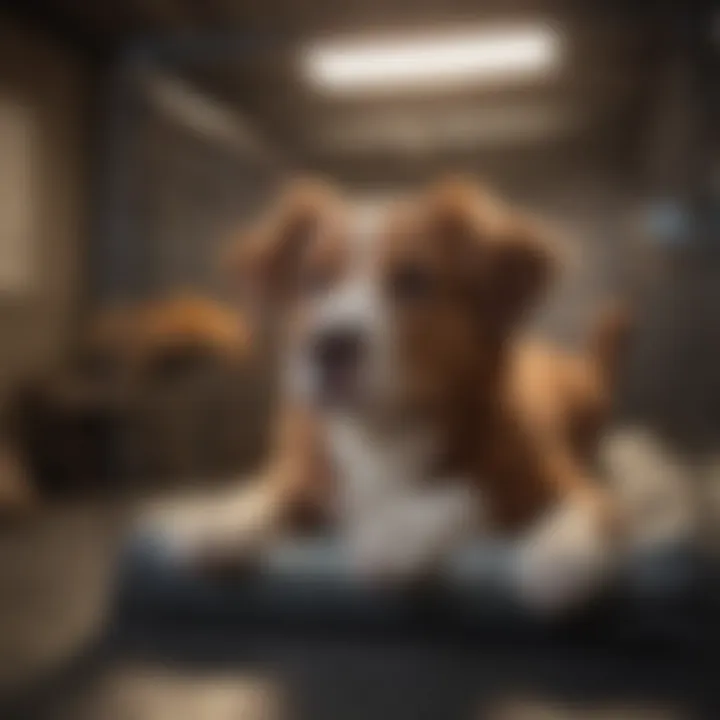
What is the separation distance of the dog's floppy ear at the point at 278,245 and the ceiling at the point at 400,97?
23 millimetres

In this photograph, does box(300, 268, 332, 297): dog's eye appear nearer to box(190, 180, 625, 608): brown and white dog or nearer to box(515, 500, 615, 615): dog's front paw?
box(190, 180, 625, 608): brown and white dog

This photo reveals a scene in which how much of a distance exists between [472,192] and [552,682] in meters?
0.34

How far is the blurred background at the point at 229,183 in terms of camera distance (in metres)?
0.76

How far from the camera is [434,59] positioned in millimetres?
783

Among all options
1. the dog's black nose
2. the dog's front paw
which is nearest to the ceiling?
the dog's black nose

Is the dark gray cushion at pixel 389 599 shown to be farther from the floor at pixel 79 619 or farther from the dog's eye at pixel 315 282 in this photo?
the dog's eye at pixel 315 282

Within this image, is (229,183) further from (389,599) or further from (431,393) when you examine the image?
(389,599)

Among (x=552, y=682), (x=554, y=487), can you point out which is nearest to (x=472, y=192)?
(x=554, y=487)

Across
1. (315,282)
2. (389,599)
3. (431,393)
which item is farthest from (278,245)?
(389,599)

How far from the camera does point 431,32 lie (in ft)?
2.58

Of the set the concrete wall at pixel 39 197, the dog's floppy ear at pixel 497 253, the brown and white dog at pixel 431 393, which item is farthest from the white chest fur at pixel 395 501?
the concrete wall at pixel 39 197

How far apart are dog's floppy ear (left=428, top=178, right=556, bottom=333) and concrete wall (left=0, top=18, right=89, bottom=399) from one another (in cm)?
27

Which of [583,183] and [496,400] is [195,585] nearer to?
[496,400]

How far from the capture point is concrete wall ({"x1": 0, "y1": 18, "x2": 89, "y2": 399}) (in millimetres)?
812
